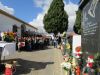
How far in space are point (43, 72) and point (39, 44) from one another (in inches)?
861

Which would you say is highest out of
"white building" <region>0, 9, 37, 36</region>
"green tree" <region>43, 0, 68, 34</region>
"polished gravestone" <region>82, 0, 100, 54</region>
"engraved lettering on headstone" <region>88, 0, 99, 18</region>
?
"green tree" <region>43, 0, 68, 34</region>

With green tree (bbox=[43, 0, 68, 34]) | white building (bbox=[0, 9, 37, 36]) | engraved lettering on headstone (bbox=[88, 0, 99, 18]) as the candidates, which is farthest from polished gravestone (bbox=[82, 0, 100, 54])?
green tree (bbox=[43, 0, 68, 34])

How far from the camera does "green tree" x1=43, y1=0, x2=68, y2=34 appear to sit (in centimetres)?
5509

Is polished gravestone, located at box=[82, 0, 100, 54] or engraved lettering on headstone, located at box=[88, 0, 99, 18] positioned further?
engraved lettering on headstone, located at box=[88, 0, 99, 18]

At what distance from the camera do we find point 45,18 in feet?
186

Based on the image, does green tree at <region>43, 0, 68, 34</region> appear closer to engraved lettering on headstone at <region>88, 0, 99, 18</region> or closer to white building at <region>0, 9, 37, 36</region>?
white building at <region>0, 9, 37, 36</region>

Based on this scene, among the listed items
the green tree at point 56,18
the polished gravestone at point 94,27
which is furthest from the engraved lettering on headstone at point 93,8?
the green tree at point 56,18

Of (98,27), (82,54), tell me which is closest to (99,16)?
(98,27)

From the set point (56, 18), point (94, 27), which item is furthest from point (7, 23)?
point (94, 27)

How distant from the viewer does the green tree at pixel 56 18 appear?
5509 centimetres

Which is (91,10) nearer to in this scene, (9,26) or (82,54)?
(82,54)

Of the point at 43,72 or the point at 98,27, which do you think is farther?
the point at 43,72

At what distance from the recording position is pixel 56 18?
55.5 metres

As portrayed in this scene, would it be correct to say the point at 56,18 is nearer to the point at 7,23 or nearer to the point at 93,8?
the point at 7,23
